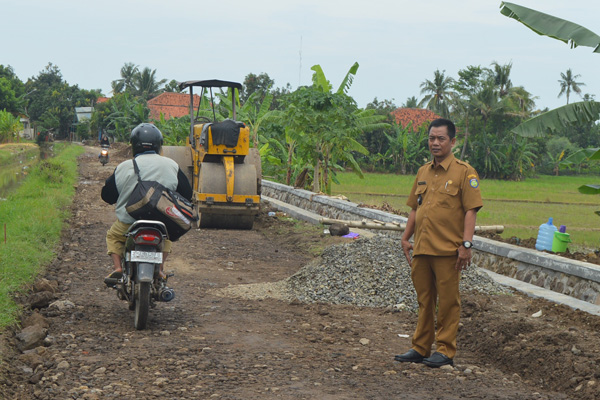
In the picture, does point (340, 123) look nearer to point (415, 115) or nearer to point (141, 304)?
point (141, 304)

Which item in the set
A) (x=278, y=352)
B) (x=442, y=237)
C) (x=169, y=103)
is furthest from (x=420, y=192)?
(x=169, y=103)

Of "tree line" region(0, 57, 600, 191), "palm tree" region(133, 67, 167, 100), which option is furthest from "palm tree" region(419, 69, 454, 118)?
"palm tree" region(133, 67, 167, 100)

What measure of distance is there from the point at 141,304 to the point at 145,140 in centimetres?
153

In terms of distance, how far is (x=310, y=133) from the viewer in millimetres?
17609

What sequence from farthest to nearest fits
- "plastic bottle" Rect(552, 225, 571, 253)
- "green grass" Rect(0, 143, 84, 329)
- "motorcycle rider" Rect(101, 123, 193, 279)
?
"plastic bottle" Rect(552, 225, 571, 253), "green grass" Rect(0, 143, 84, 329), "motorcycle rider" Rect(101, 123, 193, 279)

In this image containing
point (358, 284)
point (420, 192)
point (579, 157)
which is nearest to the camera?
point (420, 192)

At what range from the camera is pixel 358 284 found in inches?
320

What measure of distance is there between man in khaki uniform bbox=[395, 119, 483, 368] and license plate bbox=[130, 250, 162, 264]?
7.27 feet

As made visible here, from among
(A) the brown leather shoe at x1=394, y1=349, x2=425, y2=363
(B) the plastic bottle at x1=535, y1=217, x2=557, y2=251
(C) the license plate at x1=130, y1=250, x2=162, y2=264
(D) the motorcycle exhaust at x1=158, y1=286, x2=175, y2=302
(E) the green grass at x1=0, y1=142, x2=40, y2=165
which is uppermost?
(C) the license plate at x1=130, y1=250, x2=162, y2=264

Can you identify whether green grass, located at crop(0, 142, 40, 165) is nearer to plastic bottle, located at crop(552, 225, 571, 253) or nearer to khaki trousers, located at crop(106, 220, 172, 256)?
plastic bottle, located at crop(552, 225, 571, 253)

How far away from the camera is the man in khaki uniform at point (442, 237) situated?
5.16m

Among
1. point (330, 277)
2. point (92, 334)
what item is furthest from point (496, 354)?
point (92, 334)

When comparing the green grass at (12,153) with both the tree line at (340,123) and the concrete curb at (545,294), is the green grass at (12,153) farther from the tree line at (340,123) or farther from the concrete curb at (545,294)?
the concrete curb at (545,294)

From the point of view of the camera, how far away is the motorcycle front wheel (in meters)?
6.06
